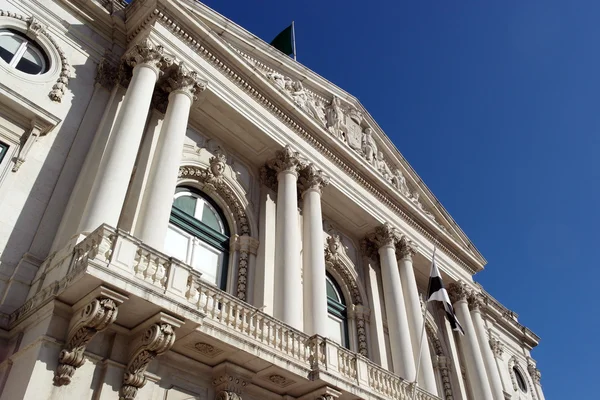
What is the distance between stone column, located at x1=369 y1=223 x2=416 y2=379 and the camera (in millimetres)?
15159

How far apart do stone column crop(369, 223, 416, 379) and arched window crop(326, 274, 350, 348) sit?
4.68ft

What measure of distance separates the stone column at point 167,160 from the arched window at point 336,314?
23.8 ft

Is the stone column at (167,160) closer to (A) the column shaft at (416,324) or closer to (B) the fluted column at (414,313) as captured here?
(B) the fluted column at (414,313)

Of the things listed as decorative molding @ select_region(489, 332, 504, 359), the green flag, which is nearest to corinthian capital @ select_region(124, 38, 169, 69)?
the green flag

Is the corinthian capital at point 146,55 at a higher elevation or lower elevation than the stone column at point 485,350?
higher

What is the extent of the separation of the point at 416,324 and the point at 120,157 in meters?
11.0

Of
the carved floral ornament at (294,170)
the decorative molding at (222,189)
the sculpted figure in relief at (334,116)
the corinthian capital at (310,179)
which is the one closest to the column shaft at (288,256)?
the carved floral ornament at (294,170)

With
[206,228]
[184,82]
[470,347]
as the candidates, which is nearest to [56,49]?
[184,82]

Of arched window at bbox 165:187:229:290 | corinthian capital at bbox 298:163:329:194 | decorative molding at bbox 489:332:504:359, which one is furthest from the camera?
decorative molding at bbox 489:332:504:359

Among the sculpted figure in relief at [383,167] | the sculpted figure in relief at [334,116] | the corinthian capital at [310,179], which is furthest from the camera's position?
the sculpted figure in relief at [383,167]

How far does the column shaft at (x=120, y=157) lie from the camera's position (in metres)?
9.59

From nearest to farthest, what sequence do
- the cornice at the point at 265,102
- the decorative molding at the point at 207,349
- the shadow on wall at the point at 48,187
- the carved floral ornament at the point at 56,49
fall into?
the shadow on wall at the point at 48,187, the decorative molding at the point at 207,349, the carved floral ornament at the point at 56,49, the cornice at the point at 265,102

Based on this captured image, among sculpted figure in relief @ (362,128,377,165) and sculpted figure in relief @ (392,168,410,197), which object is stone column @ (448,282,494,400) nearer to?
sculpted figure in relief @ (392,168,410,197)

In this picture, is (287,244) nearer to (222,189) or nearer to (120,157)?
(222,189)
